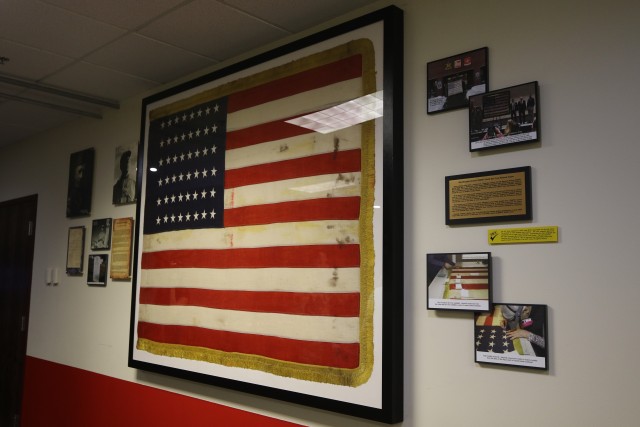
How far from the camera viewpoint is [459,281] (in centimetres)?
225

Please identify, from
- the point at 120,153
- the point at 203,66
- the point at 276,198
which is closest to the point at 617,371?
the point at 276,198

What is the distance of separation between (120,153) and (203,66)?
102 centimetres

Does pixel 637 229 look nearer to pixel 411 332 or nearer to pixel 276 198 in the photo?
pixel 411 332

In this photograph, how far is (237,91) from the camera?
3266 mm

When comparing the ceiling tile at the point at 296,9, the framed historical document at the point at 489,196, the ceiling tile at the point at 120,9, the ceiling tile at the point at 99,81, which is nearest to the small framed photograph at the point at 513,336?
the framed historical document at the point at 489,196

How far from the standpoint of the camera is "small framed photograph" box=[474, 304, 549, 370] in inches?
79.4

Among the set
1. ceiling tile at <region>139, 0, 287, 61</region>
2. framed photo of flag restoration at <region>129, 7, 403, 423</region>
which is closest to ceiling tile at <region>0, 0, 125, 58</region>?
ceiling tile at <region>139, 0, 287, 61</region>

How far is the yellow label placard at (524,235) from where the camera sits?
204 centimetres

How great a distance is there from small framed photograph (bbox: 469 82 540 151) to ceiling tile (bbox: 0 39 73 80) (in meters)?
2.54

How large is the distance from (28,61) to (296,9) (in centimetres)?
184

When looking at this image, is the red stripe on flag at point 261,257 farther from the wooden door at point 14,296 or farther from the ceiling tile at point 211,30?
the wooden door at point 14,296

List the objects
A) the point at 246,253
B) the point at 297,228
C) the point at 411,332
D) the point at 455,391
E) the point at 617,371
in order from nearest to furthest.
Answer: the point at 617,371 → the point at 455,391 → the point at 411,332 → the point at 297,228 → the point at 246,253

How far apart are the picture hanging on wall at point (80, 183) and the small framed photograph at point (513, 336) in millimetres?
3269

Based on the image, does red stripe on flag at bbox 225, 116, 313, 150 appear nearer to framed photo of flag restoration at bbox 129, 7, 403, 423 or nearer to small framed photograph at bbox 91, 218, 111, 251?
framed photo of flag restoration at bbox 129, 7, 403, 423
